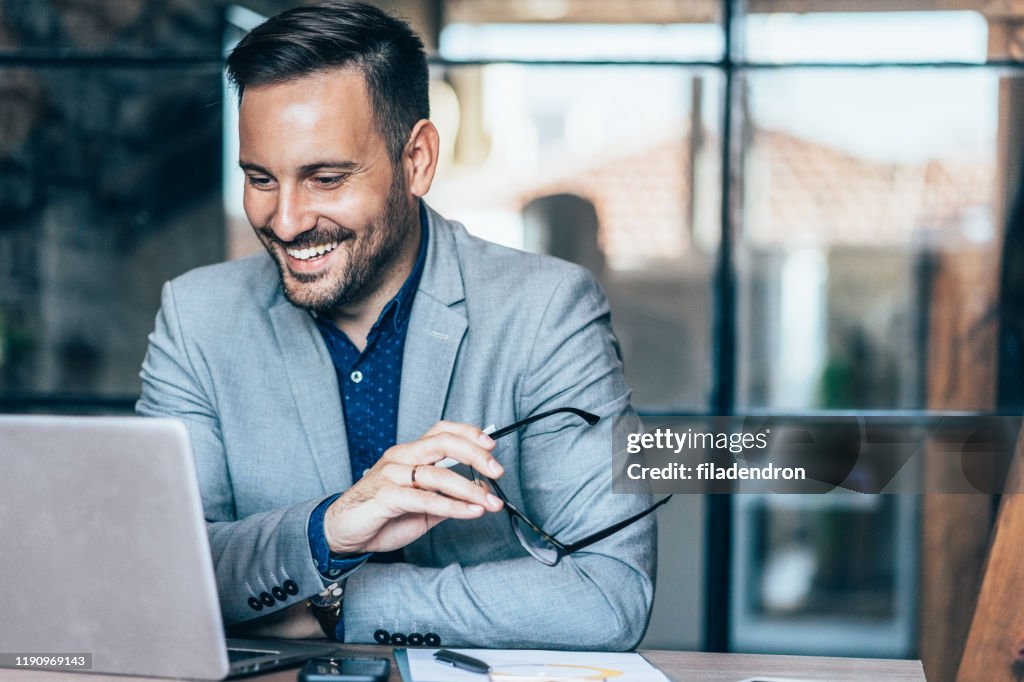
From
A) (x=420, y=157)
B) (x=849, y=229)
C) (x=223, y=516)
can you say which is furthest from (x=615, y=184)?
(x=223, y=516)

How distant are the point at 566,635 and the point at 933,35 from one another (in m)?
3.14

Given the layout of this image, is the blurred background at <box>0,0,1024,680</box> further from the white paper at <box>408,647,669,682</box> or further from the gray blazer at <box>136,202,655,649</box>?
the white paper at <box>408,647,669,682</box>

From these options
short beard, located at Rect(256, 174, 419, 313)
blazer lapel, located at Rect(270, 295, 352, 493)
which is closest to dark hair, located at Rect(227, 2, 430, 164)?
short beard, located at Rect(256, 174, 419, 313)

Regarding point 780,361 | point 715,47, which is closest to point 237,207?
point 715,47

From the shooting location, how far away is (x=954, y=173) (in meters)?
4.02

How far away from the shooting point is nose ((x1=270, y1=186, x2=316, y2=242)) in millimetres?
1917

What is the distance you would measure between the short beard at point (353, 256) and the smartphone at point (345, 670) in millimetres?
765

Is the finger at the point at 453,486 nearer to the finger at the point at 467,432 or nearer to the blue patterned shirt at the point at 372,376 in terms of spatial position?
the finger at the point at 467,432

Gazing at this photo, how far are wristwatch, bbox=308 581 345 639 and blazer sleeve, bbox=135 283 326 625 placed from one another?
0.04 meters

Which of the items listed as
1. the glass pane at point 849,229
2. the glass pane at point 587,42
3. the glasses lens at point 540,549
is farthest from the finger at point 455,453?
the glass pane at point 587,42

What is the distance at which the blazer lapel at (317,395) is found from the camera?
197 cm

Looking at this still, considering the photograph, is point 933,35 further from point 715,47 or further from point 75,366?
point 75,366

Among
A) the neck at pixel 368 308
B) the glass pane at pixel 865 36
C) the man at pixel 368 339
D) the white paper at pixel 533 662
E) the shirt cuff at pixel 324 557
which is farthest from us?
the glass pane at pixel 865 36

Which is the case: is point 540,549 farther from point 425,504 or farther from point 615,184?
point 615,184
